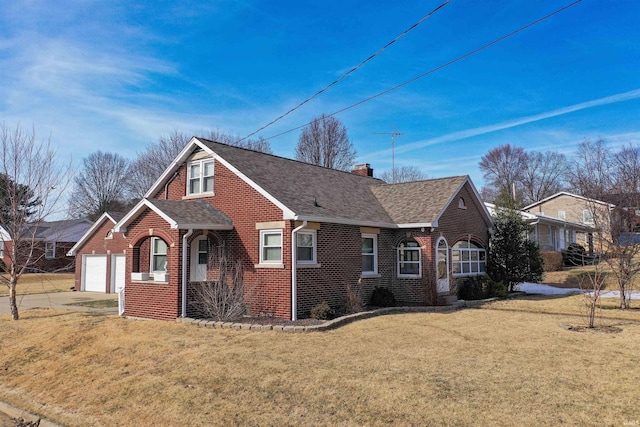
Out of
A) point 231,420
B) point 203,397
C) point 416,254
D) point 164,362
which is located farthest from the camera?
point 416,254

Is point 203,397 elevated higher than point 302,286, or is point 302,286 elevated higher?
point 302,286

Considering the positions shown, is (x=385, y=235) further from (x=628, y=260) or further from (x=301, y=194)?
(x=628, y=260)

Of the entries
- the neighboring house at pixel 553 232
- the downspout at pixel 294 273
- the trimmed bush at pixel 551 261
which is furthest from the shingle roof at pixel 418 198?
the trimmed bush at pixel 551 261

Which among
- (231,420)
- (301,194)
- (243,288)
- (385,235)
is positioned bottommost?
(231,420)

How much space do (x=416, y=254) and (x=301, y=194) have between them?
5.10 m

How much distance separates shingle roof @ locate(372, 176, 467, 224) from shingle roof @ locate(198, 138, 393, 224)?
1.61 feet

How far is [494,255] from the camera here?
2095cm

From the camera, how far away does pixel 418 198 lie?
19016 millimetres

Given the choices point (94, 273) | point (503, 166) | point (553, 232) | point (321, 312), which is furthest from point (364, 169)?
point (503, 166)

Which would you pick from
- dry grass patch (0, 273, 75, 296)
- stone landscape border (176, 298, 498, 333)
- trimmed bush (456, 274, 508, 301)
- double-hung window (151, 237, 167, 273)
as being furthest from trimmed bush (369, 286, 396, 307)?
dry grass patch (0, 273, 75, 296)

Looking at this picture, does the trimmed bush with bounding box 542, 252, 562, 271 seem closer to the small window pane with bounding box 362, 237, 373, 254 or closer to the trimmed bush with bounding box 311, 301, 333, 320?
the small window pane with bounding box 362, 237, 373, 254

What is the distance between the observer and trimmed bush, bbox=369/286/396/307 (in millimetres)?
15641

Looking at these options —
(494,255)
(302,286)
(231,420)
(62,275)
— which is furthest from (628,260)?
(62,275)

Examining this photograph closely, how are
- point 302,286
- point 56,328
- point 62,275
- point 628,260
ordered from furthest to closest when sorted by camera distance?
point 62,275
point 628,260
point 302,286
point 56,328
